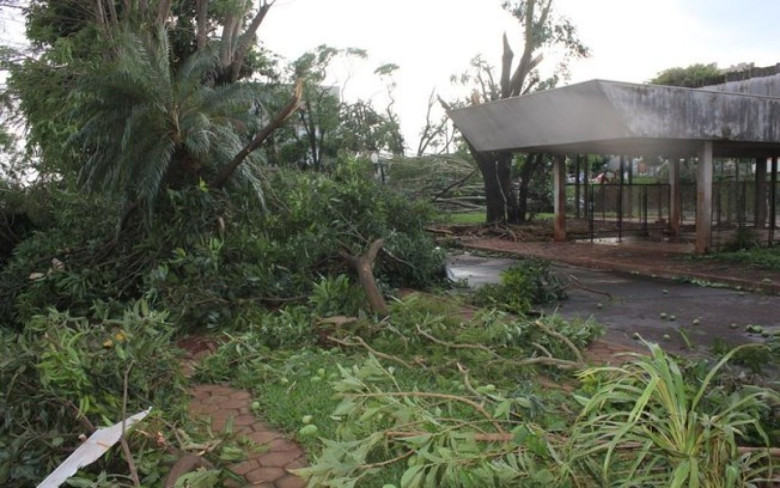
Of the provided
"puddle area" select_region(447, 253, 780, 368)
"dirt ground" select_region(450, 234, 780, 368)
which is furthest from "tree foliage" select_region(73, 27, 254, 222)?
"dirt ground" select_region(450, 234, 780, 368)

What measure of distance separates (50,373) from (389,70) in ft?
122

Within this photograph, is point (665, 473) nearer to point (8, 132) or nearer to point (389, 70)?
point (8, 132)

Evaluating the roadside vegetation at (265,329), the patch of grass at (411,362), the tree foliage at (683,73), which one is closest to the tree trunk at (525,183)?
the roadside vegetation at (265,329)

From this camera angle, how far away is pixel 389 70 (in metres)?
38.9

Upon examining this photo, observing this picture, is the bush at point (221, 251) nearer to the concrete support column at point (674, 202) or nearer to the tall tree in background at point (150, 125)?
the tall tree in background at point (150, 125)

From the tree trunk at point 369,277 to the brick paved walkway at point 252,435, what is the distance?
1759 mm

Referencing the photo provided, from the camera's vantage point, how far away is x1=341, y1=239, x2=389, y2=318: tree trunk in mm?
5912

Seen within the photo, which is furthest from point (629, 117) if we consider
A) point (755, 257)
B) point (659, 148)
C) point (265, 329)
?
point (265, 329)

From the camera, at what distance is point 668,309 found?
7.58m

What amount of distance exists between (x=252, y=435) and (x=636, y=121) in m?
8.98

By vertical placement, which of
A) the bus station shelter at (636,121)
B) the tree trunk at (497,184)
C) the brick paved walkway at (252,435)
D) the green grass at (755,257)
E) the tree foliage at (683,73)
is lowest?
the green grass at (755,257)

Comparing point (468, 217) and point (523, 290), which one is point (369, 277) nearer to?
point (523, 290)

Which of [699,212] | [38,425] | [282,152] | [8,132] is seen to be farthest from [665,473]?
[282,152]

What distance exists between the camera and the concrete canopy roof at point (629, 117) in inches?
414
